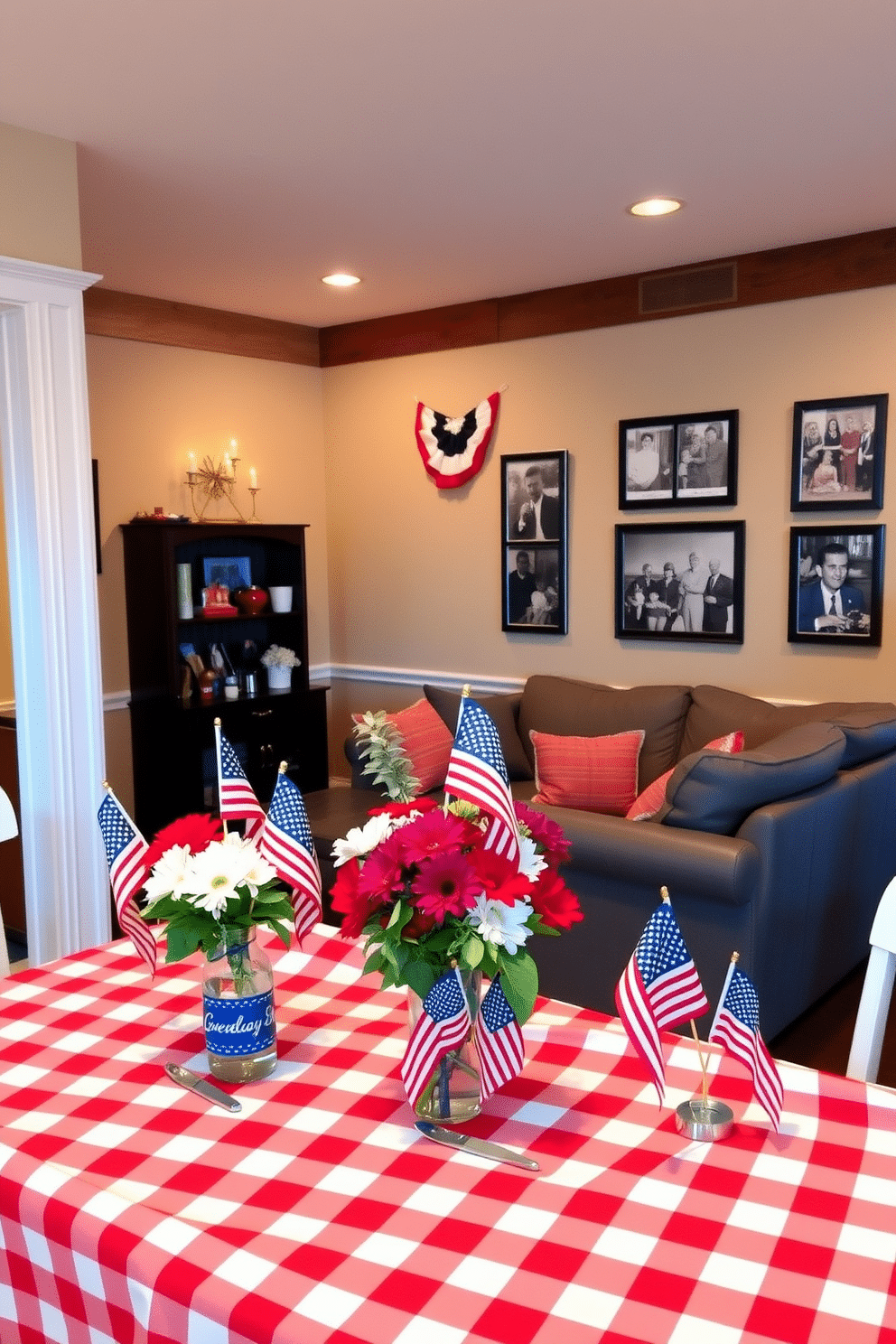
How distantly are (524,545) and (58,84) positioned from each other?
10.3 feet

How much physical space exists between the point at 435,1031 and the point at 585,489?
4224mm

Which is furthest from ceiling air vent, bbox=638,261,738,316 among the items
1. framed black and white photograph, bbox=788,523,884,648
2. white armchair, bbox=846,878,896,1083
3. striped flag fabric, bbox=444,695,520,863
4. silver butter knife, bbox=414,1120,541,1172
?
silver butter knife, bbox=414,1120,541,1172

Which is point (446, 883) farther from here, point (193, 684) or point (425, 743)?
point (193, 684)

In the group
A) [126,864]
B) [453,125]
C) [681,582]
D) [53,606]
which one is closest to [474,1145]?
[126,864]

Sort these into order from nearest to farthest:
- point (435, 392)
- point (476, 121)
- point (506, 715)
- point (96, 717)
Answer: point (476, 121), point (96, 717), point (506, 715), point (435, 392)

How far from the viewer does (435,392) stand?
19.2 ft

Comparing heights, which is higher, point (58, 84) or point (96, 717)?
point (58, 84)

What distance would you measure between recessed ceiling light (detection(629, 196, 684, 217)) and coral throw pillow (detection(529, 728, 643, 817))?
203 cm

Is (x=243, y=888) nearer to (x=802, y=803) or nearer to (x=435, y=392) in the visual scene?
(x=802, y=803)

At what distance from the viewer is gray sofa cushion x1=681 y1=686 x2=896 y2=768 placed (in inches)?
149

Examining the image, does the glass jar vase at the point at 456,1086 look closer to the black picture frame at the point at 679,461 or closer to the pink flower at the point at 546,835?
the pink flower at the point at 546,835

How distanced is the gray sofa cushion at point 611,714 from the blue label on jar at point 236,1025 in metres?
3.34

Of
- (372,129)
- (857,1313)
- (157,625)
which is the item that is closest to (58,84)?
(372,129)

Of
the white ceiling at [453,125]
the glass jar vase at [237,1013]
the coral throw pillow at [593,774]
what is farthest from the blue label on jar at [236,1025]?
the coral throw pillow at [593,774]
